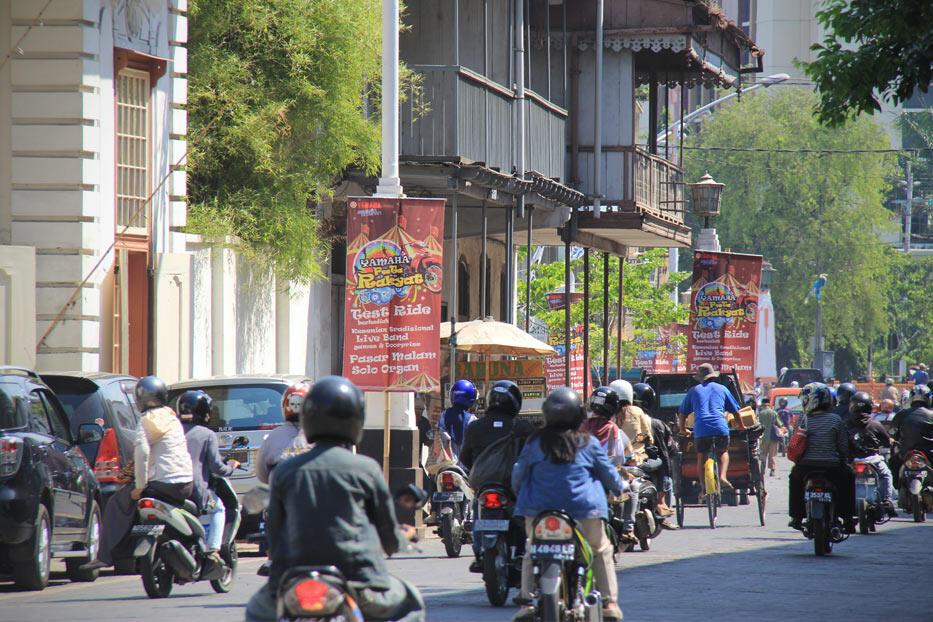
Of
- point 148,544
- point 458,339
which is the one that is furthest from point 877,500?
point 148,544

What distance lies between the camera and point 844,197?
231 ft

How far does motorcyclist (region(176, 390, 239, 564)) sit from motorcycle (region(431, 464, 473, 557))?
3.03 m

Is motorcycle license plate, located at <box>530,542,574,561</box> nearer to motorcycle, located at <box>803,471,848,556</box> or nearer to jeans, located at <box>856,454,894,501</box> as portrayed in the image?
motorcycle, located at <box>803,471,848,556</box>

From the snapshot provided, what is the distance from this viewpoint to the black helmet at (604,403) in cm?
1348

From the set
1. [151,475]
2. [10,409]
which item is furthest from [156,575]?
[10,409]

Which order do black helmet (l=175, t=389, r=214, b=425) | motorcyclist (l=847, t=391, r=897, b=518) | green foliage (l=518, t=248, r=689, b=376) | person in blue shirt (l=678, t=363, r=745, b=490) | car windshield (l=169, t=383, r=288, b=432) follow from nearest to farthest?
black helmet (l=175, t=389, r=214, b=425) < car windshield (l=169, t=383, r=288, b=432) < motorcyclist (l=847, t=391, r=897, b=518) < person in blue shirt (l=678, t=363, r=745, b=490) < green foliage (l=518, t=248, r=689, b=376)

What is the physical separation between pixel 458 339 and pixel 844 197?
52068 mm

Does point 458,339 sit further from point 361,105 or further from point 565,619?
point 565,619

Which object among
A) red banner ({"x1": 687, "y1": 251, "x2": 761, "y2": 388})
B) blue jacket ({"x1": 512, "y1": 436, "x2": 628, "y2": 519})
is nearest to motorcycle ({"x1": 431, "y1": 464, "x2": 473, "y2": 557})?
blue jacket ({"x1": 512, "y1": 436, "x2": 628, "y2": 519})

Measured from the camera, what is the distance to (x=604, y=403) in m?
13.5

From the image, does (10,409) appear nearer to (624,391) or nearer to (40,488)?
(40,488)

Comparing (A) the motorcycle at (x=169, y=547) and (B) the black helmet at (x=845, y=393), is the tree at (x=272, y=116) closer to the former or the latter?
(B) the black helmet at (x=845, y=393)

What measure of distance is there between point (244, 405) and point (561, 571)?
7.04 metres

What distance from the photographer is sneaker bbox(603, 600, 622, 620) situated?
9.05 meters
